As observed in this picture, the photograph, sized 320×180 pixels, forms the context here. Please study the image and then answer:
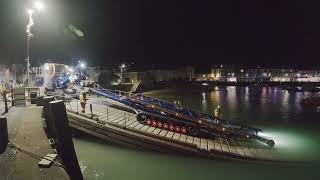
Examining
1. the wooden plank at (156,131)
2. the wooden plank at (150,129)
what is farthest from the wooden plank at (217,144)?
the wooden plank at (150,129)

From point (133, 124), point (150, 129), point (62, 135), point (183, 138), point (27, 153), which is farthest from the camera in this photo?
point (133, 124)

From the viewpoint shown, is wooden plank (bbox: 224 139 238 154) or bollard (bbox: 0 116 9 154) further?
wooden plank (bbox: 224 139 238 154)

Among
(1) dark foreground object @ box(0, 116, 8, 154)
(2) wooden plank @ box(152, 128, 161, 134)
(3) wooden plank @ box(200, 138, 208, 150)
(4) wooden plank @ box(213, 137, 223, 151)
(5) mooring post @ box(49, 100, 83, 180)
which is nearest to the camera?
(1) dark foreground object @ box(0, 116, 8, 154)

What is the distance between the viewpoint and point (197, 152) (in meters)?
22.2

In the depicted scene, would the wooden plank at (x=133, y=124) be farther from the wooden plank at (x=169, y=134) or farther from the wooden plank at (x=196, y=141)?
the wooden plank at (x=196, y=141)

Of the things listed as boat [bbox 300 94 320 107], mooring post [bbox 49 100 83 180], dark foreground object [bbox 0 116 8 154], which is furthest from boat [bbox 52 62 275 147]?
boat [bbox 300 94 320 107]

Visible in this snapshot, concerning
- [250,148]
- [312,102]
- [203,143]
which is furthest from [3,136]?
[312,102]

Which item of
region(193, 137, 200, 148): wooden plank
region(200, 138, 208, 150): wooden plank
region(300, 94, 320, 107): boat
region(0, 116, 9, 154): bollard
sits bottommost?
region(300, 94, 320, 107): boat

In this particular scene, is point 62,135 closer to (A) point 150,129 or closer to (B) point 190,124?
(A) point 150,129

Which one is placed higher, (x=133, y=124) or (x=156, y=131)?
(x=133, y=124)

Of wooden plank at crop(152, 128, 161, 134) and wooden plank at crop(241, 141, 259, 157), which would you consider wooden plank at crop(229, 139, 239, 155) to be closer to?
wooden plank at crop(241, 141, 259, 157)

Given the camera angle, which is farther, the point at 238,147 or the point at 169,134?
the point at 238,147

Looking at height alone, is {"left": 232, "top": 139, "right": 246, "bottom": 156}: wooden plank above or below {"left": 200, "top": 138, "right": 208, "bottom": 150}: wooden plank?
below

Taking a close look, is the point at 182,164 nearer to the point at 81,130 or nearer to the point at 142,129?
the point at 142,129
